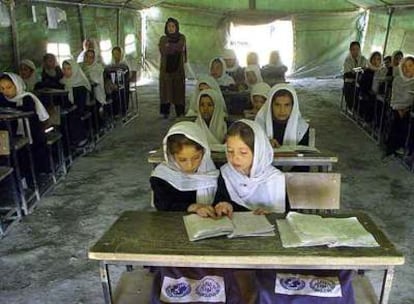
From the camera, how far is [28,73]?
5250mm

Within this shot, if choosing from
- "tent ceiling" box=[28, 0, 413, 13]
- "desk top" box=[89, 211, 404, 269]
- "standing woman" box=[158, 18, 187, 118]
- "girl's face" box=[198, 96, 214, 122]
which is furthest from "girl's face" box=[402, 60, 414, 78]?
"tent ceiling" box=[28, 0, 413, 13]

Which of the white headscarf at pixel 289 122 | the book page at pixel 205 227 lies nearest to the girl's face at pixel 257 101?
the white headscarf at pixel 289 122

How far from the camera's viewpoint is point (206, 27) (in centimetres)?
1259

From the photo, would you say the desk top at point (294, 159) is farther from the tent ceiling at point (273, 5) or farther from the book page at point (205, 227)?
the tent ceiling at point (273, 5)

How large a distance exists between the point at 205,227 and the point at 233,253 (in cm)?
17

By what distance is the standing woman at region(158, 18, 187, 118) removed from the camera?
23.5 feet

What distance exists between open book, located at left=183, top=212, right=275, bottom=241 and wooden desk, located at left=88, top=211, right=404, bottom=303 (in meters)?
0.02

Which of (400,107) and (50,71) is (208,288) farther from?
(50,71)

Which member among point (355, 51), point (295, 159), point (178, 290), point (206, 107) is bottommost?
point (178, 290)

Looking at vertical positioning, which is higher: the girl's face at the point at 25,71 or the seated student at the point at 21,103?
the girl's face at the point at 25,71

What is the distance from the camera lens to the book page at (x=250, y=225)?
1.46m

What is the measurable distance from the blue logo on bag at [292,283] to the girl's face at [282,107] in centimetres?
195

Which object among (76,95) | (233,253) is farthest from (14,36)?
(233,253)

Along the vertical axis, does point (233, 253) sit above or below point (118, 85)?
above
